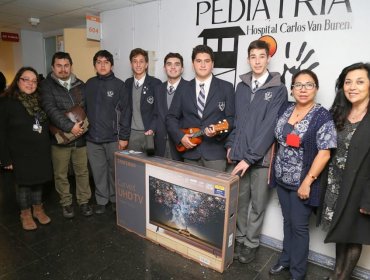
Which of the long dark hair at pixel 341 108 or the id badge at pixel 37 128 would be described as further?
the id badge at pixel 37 128

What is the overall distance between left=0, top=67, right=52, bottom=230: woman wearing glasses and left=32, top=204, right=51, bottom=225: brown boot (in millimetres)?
87

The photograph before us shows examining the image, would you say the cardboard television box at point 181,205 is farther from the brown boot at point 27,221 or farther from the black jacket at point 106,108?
the brown boot at point 27,221

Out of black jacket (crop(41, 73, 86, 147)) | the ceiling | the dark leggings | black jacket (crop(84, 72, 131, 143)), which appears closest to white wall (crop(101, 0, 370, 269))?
the ceiling

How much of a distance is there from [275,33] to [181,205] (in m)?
1.64

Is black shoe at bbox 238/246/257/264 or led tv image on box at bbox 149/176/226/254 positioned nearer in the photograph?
led tv image on box at bbox 149/176/226/254

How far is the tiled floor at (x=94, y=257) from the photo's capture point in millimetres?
2082

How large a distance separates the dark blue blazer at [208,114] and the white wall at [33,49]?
15.5 ft

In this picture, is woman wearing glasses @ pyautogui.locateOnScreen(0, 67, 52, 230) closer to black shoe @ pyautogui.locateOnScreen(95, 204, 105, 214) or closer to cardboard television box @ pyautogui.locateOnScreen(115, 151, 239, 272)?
black shoe @ pyautogui.locateOnScreen(95, 204, 105, 214)

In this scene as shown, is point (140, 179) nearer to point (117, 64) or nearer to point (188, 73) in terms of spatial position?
point (188, 73)

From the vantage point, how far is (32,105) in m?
2.55

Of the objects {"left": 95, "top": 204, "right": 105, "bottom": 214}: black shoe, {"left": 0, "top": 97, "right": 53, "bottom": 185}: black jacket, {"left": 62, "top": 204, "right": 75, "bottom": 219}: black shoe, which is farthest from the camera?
{"left": 95, "top": 204, "right": 105, "bottom": 214}: black shoe

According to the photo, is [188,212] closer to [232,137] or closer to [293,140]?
[232,137]

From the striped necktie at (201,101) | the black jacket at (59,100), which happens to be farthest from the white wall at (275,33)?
the black jacket at (59,100)

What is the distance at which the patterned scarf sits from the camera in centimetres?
251
